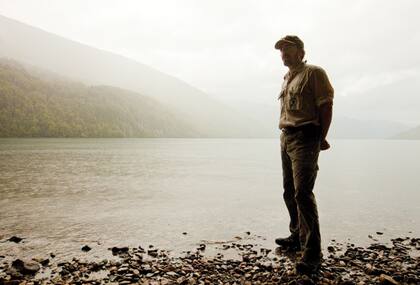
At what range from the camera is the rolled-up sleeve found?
620cm

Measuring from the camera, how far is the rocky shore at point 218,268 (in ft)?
19.8

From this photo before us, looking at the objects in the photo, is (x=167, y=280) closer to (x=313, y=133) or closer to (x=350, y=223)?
(x=313, y=133)

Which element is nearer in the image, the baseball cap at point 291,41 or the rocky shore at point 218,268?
the rocky shore at point 218,268

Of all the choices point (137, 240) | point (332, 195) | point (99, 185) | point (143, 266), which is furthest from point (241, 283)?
point (99, 185)

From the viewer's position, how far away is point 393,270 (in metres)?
6.61

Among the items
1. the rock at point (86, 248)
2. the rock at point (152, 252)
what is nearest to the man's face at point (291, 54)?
the rock at point (152, 252)

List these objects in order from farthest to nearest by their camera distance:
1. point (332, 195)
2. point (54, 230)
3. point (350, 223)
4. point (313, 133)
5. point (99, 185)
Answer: point (99, 185) → point (332, 195) → point (350, 223) → point (54, 230) → point (313, 133)

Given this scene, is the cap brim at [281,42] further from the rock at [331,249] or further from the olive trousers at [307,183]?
the rock at [331,249]

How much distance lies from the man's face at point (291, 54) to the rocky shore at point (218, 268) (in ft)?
14.1

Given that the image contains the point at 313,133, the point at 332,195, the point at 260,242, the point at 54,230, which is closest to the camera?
the point at 313,133

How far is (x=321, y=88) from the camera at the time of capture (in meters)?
6.24

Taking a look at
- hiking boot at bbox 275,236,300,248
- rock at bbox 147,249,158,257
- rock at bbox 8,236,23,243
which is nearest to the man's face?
hiking boot at bbox 275,236,300,248

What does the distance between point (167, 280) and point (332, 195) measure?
15.4 m

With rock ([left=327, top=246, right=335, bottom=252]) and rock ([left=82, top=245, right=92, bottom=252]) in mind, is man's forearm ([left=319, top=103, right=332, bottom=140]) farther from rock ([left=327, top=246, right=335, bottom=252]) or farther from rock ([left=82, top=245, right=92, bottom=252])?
rock ([left=82, top=245, right=92, bottom=252])
